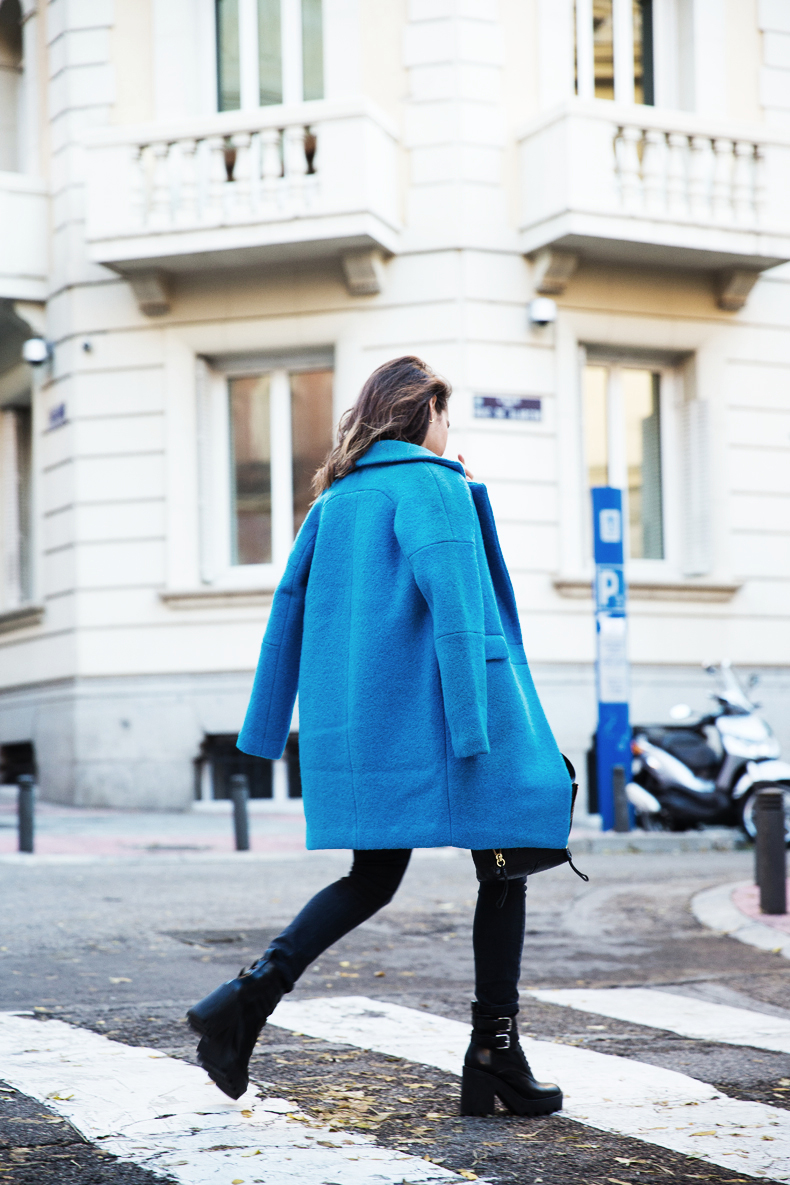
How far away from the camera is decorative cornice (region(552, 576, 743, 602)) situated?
14164 millimetres

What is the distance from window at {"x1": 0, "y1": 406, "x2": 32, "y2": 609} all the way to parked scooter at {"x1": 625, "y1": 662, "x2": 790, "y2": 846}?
26.3 ft

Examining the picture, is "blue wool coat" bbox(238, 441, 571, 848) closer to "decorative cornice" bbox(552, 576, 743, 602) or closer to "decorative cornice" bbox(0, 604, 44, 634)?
"decorative cornice" bbox(552, 576, 743, 602)

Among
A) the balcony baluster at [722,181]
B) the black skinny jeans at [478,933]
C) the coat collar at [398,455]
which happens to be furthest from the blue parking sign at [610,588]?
the black skinny jeans at [478,933]

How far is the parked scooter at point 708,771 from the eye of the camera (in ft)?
38.5

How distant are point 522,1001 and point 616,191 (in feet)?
34.7

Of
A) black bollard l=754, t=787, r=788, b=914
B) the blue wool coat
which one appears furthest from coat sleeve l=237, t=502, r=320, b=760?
black bollard l=754, t=787, r=788, b=914

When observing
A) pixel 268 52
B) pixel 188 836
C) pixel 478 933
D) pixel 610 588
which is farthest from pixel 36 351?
pixel 478 933

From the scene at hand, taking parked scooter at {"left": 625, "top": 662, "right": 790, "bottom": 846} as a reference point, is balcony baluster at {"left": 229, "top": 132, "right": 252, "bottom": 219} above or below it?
above

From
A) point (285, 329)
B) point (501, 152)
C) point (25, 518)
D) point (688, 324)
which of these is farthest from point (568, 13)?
point (25, 518)

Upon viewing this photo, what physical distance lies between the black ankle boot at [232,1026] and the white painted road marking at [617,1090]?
74 centimetres

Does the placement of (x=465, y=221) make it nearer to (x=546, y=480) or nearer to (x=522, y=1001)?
(x=546, y=480)

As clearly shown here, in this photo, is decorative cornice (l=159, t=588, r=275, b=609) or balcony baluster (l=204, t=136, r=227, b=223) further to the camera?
decorative cornice (l=159, t=588, r=275, b=609)

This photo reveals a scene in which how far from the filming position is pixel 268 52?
49.5 feet

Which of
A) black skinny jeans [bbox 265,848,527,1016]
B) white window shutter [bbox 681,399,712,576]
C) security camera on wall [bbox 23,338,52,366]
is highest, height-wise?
security camera on wall [bbox 23,338,52,366]
